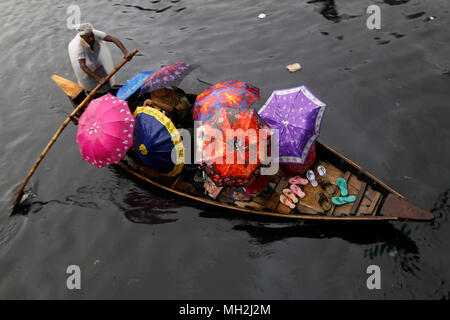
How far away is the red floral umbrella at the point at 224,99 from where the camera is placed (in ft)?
19.7

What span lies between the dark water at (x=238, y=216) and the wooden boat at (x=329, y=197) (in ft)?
1.87

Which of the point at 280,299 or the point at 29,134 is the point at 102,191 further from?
the point at 280,299

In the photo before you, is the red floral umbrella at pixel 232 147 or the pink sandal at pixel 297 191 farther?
the pink sandal at pixel 297 191

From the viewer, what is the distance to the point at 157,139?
236 inches

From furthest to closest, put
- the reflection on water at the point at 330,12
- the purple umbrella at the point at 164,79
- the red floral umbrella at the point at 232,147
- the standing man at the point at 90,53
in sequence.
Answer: the reflection on water at the point at 330,12
the standing man at the point at 90,53
the purple umbrella at the point at 164,79
the red floral umbrella at the point at 232,147

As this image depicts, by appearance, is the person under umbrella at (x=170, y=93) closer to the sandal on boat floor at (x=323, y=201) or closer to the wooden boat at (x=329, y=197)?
the wooden boat at (x=329, y=197)

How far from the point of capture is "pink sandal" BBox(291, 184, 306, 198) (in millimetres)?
6500

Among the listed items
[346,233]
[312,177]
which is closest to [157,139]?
[312,177]

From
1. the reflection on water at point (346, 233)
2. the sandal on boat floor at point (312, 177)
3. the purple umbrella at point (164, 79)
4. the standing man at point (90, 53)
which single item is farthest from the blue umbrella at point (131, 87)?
the sandal on boat floor at point (312, 177)

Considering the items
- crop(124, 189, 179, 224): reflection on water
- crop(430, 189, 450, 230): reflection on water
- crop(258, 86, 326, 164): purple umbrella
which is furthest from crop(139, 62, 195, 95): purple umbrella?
crop(430, 189, 450, 230): reflection on water

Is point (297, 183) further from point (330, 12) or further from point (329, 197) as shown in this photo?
point (330, 12)

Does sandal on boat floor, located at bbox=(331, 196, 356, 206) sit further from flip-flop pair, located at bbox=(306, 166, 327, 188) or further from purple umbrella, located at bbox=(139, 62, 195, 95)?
purple umbrella, located at bbox=(139, 62, 195, 95)

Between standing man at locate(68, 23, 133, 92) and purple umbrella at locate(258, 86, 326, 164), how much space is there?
3764 millimetres

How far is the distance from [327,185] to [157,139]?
378 centimetres
